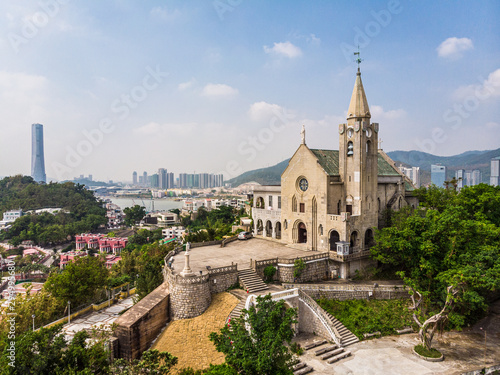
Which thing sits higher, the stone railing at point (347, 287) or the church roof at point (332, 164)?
the church roof at point (332, 164)

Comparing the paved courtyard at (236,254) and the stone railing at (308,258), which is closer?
the stone railing at (308,258)

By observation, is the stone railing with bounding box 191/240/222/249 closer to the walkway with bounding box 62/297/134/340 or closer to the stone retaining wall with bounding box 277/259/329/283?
the walkway with bounding box 62/297/134/340

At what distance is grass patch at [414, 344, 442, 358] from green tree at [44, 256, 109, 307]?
2454 centimetres

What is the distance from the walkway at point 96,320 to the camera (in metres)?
24.4

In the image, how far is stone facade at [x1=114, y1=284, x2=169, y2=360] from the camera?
19797 millimetres

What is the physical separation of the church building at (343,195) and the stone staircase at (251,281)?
7.21 metres

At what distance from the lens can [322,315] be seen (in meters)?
22.2

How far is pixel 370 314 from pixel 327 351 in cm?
515

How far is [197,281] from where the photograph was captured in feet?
71.8

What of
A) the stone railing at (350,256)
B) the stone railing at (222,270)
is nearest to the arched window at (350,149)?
the stone railing at (350,256)

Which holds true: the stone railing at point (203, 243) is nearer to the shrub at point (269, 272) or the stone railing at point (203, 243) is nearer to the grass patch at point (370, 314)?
the shrub at point (269, 272)

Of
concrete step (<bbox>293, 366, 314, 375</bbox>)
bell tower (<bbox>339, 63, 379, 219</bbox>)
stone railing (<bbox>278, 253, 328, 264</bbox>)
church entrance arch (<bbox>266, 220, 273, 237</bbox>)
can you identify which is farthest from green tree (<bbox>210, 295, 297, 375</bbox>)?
church entrance arch (<bbox>266, 220, 273, 237</bbox>)

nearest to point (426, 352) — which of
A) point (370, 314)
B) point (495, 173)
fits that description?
point (370, 314)

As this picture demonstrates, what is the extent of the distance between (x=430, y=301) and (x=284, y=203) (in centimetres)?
1528
